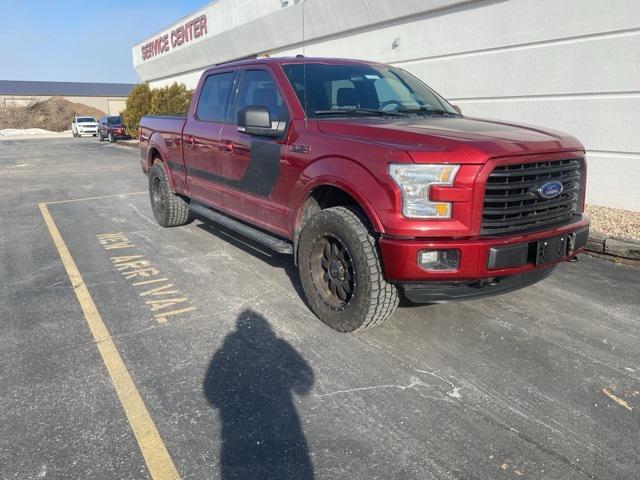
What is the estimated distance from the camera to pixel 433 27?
960 centimetres

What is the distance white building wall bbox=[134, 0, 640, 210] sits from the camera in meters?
7.02

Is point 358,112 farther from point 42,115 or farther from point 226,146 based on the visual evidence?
point 42,115

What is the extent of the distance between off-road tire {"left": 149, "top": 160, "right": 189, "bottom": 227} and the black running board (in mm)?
495

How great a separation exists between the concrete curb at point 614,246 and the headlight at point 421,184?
3476 millimetres

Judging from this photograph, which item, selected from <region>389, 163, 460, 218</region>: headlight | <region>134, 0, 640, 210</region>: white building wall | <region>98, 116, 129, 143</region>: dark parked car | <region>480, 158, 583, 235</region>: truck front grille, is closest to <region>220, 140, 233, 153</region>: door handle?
<region>389, 163, 460, 218</region>: headlight

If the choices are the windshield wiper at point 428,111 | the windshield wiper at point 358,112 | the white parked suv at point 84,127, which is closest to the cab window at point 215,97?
the windshield wiper at point 358,112

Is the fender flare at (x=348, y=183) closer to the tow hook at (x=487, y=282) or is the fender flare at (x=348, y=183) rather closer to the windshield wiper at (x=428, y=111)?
the tow hook at (x=487, y=282)

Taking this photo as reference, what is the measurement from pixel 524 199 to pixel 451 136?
2.09ft

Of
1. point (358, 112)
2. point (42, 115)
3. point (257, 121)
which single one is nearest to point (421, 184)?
point (358, 112)

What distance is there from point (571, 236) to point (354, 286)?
5.29 ft

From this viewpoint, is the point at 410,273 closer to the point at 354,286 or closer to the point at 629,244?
the point at 354,286

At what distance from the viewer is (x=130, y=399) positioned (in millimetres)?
2857

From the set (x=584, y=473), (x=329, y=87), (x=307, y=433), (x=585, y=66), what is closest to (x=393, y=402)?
(x=307, y=433)

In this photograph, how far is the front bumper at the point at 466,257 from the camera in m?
3.05
